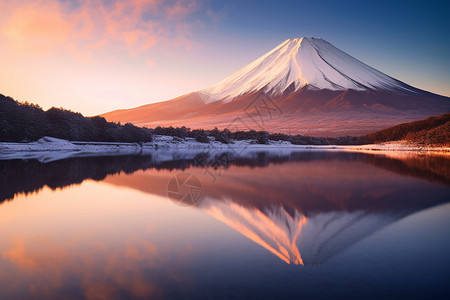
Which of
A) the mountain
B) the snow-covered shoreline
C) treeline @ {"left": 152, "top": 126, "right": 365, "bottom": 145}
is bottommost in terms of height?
the snow-covered shoreline

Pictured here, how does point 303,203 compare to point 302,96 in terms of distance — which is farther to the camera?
point 302,96

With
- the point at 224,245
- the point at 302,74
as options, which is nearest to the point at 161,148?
the point at 224,245

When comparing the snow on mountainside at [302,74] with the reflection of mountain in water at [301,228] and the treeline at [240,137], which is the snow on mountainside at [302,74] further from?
the reflection of mountain in water at [301,228]

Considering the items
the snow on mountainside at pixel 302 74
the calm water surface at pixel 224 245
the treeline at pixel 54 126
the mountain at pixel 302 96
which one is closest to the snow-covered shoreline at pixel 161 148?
the treeline at pixel 54 126

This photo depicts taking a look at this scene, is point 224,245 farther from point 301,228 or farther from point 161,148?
point 161,148

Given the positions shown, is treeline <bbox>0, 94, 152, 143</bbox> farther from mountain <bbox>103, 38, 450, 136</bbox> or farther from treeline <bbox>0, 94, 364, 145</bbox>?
mountain <bbox>103, 38, 450, 136</bbox>

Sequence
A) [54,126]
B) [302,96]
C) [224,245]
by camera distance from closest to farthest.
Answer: [224,245]
[54,126]
[302,96]

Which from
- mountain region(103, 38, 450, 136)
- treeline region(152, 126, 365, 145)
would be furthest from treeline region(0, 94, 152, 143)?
mountain region(103, 38, 450, 136)

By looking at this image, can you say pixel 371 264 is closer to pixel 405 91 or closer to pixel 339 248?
pixel 339 248
